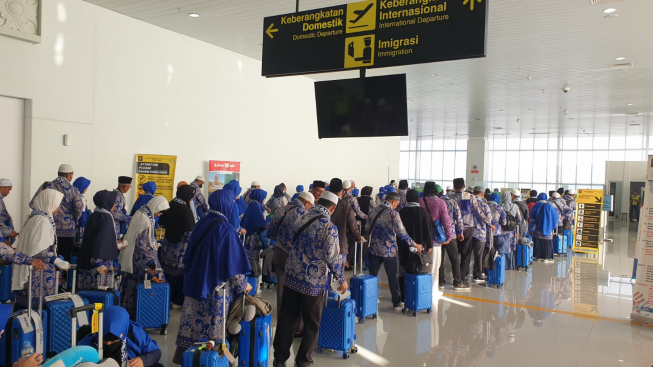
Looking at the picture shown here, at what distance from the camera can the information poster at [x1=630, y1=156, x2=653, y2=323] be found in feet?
22.1

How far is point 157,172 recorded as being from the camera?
31.4 ft

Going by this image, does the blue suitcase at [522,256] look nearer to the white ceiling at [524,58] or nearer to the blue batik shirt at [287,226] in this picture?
the white ceiling at [524,58]

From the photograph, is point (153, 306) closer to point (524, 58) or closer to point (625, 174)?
point (524, 58)

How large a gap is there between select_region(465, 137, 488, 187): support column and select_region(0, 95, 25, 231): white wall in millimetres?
24372

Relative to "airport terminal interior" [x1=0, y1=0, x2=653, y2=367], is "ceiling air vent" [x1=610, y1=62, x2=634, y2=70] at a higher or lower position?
higher

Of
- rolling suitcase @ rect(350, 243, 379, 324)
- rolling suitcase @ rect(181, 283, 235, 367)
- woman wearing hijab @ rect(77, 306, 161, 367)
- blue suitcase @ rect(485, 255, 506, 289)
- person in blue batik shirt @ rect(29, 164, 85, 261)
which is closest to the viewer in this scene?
woman wearing hijab @ rect(77, 306, 161, 367)

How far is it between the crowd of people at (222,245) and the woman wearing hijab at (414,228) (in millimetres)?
16

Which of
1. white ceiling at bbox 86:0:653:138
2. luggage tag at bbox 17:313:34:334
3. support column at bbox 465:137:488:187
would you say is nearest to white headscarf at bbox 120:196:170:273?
luggage tag at bbox 17:313:34:334

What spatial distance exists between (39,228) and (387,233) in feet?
13.9

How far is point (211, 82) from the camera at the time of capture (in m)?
11.0

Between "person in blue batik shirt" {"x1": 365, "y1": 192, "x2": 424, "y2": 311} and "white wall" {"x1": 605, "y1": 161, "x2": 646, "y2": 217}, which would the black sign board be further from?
"white wall" {"x1": 605, "y1": 161, "x2": 646, "y2": 217}

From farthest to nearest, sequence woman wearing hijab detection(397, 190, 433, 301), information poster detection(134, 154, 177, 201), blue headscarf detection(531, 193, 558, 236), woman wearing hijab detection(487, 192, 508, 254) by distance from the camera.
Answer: blue headscarf detection(531, 193, 558, 236) < woman wearing hijab detection(487, 192, 508, 254) < information poster detection(134, 154, 177, 201) < woman wearing hijab detection(397, 190, 433, 301)

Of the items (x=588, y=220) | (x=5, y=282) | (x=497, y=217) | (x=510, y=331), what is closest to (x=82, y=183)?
(x=5, y=282)

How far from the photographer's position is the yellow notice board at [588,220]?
13539 millimetres
